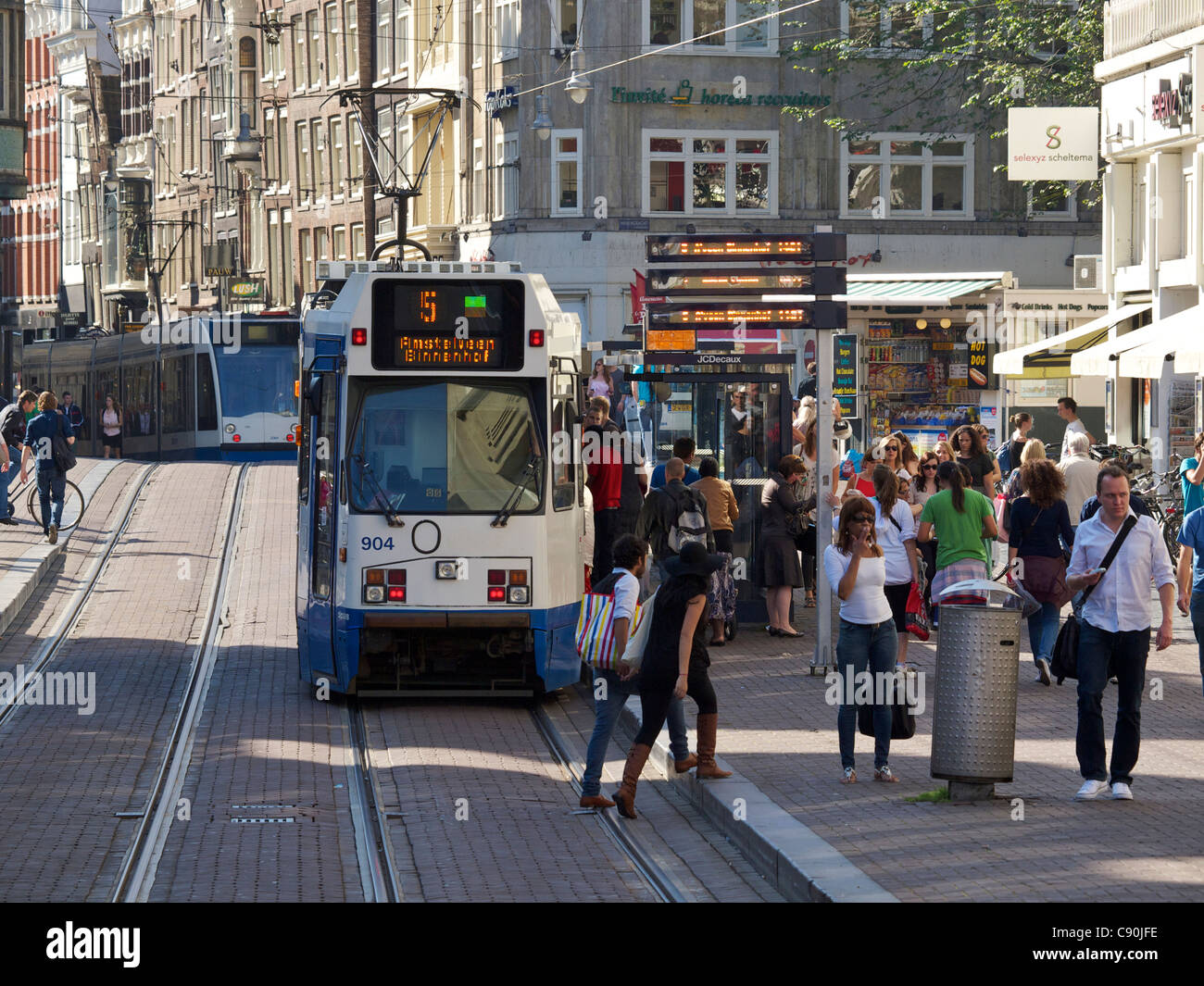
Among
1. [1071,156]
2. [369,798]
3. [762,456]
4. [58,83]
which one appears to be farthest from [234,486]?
[58,83]

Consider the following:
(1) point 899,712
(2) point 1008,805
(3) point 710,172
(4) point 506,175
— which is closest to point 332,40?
(4) point 506,175

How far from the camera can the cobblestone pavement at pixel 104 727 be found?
1005 cm

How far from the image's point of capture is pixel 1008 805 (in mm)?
10859

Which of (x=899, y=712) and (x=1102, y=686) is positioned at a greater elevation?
(x=1102, y=686)

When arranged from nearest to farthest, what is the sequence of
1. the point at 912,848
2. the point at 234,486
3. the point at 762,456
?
the point at 912,848, the point at 762,456, the point at 234,486

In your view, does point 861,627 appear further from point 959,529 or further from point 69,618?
point 69,618

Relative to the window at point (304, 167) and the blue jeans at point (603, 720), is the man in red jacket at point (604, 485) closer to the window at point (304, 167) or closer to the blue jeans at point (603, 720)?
the blue jeans at point (603, 720)

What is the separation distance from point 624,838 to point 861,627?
1.94m

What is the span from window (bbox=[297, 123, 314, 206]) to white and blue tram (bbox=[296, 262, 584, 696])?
47942mm

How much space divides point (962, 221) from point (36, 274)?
57174 millimetres

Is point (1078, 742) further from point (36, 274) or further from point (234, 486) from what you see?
point (36, 274)

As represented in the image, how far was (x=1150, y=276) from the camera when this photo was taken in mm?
29625

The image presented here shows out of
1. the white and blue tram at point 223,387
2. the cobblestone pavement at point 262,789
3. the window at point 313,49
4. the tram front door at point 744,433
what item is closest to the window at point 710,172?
the white and blue tram at point 223,387

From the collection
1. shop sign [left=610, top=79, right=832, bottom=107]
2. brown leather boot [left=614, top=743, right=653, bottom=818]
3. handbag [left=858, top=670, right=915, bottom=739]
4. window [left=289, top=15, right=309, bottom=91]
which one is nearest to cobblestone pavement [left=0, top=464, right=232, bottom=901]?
brown leather boot [left=614, top=743, right=653, bottom=818]
